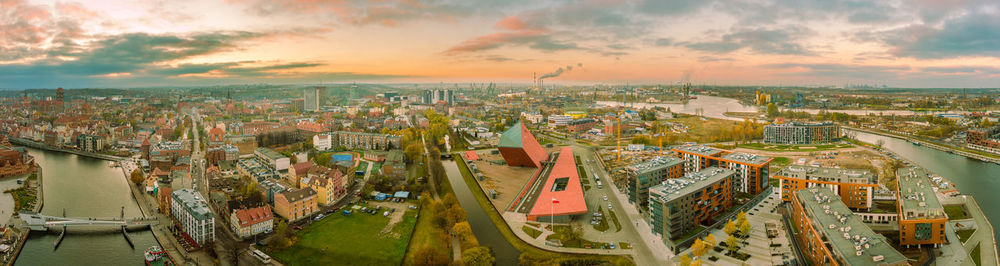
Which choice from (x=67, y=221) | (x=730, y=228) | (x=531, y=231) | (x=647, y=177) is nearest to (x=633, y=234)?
(x=730, y=228)

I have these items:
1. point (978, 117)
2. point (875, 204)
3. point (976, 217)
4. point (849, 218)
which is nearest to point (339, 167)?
point (849, 218)

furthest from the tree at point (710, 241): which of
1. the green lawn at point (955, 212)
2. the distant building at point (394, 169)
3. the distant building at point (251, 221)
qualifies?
the distant building at point (394, 169)

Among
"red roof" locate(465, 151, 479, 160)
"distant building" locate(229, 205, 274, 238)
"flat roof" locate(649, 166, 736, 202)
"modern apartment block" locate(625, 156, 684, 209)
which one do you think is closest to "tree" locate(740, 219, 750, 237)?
"flat roof" locate(649, 166, 736, 202)

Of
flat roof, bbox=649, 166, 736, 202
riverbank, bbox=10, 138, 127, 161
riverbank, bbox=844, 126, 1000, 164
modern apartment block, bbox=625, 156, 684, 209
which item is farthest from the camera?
riverbank, bbox=10, 138, 127, 161

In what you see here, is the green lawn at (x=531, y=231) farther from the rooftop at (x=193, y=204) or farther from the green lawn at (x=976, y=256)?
the green lawn at (x=976, y=256)

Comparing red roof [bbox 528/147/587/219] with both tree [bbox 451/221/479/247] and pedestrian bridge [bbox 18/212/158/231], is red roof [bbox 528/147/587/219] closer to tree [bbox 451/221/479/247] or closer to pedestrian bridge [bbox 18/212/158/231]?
tree [bbox 451/221/479/247]

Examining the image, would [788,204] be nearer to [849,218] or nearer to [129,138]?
[849,218]
